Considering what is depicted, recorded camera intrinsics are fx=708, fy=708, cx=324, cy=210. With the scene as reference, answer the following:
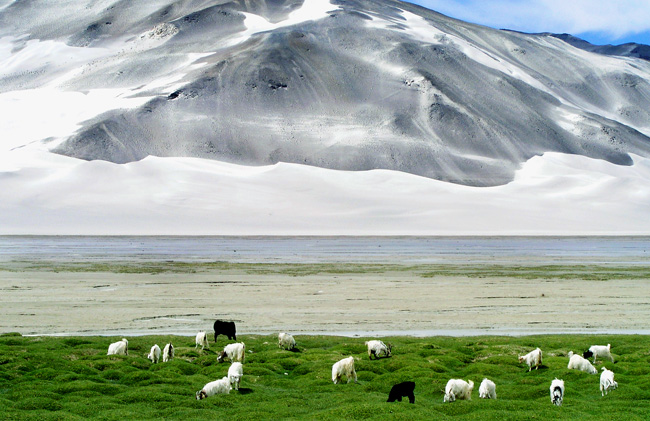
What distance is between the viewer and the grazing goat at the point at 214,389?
12.3m

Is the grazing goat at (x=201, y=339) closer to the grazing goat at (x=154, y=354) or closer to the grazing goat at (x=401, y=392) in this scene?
the grazing goat at (x=154, y=354)

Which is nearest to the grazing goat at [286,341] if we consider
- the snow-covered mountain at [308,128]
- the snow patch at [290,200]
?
the snow patch at [290,200]

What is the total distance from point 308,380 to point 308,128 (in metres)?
131

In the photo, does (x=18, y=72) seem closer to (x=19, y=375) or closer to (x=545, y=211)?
(x=545, y=211)

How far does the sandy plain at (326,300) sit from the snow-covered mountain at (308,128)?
61378 millimetres

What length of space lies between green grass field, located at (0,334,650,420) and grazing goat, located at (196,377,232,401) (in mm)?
198

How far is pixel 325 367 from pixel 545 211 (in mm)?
108031

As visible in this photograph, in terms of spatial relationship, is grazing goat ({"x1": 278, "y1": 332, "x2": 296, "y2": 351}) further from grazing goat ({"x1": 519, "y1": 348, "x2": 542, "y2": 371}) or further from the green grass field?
grazing goat ({"x1": 519, "y1": 348, "x2": 542, "y2": 371})

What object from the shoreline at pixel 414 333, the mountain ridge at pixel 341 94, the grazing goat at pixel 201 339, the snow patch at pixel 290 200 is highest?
the mountain ridge at pixel 341 94

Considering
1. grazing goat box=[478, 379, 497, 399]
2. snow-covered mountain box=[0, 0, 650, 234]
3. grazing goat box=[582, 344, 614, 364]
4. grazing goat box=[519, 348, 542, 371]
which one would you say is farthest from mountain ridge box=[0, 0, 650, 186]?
grazing goat box=[478, 379, 497, 399]

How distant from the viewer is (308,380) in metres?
14.2

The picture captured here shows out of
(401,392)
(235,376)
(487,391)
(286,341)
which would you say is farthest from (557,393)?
(286,341)

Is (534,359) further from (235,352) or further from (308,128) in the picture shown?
(308,128)

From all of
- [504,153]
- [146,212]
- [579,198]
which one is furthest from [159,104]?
[579,198]
